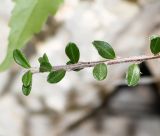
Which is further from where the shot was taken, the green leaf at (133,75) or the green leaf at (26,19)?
the green leaf at (26,19)

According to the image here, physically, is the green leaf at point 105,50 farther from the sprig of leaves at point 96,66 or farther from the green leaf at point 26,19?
the green leaf at point 26,19

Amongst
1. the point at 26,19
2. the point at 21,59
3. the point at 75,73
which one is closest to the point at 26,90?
the point at 21,59

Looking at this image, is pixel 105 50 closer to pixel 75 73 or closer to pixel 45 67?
pixel 45 67

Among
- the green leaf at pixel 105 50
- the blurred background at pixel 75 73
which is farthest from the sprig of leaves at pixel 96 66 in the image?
the blurred background at pixel 75 73

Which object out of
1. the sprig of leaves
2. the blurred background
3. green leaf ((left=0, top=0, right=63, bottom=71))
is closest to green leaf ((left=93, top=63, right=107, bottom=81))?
the sprig of leaves

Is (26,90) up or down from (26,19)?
down

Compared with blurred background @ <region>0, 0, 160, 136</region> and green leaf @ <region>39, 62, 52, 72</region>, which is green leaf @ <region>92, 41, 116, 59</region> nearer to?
green leaf @ <region>39, 62, 52, 72</region>

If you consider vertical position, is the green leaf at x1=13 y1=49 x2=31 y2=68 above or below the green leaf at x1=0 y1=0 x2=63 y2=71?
below
